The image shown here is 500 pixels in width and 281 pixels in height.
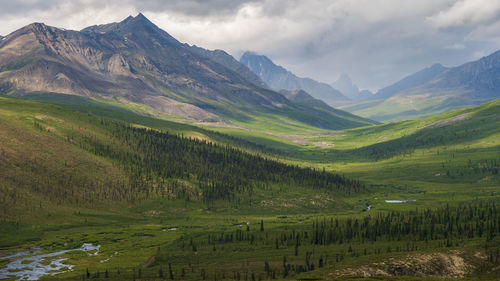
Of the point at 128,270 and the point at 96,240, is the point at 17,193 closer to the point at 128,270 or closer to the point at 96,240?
the point at 96,240

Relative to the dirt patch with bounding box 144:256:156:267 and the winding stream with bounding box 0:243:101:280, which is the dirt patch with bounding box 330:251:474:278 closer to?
the dirt patch with bounding box 144:256:156:267

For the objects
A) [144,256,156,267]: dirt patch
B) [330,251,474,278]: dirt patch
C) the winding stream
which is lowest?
the winding stream

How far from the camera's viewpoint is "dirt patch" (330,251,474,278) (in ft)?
322

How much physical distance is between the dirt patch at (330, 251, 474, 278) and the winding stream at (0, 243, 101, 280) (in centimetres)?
8504

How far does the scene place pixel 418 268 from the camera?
100062mm

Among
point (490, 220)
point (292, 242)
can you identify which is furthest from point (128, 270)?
point (490, 220)

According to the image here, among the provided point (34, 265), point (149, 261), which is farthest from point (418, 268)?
point (34, 265)

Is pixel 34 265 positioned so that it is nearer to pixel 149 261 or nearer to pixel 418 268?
pixel 149 261

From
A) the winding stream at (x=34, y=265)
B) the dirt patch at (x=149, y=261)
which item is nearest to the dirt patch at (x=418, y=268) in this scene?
the dirt patch at (x=149, y=261)

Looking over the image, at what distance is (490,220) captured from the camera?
6127 inches

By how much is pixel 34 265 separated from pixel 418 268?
11413 cm

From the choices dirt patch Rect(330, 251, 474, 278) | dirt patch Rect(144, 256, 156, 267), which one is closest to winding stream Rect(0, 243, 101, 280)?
dirt patch Rect(144, 256, 156, 267)

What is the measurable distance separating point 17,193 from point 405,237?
17426 centimetres

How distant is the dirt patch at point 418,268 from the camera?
322 ft
